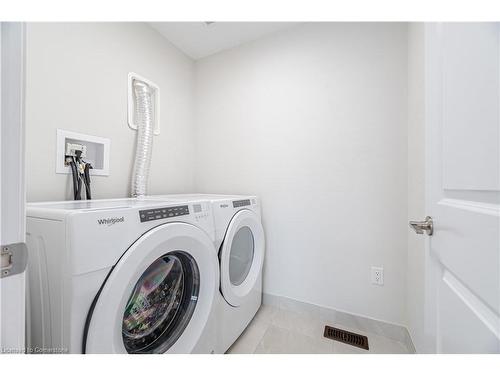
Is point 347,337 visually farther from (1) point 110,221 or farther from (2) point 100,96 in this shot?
(2) point 100,96

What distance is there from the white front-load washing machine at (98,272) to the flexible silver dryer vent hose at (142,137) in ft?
2.25

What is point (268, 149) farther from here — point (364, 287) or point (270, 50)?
point (364, 287)

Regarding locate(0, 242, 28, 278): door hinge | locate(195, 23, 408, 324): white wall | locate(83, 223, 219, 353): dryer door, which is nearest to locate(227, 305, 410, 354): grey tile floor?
locate(195, 23, 408, 324): white wall

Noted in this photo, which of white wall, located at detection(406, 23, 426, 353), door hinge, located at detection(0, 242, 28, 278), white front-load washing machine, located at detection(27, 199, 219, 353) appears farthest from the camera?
white wall, located at detection(406, 23, 426, 353)

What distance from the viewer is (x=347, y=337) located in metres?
1.22

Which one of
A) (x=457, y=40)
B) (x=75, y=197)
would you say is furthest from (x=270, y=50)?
(x=75, y=197)

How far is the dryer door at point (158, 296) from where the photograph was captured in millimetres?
542

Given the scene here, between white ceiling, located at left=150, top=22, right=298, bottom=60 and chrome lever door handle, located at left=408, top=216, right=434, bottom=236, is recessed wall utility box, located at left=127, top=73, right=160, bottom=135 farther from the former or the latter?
chrome lever door handle, located at left=408, top=216, right=434, bottom=236

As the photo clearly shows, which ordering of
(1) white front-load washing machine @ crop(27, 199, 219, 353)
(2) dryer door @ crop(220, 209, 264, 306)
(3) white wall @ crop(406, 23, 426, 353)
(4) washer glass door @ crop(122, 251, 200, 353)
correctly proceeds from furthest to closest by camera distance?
(2) dryer door @ crop(220, 209, 264, 306), (3) white wall @ crop(406, 23, 426, 353), (4) washer glass door @ crop(122, 251, 200, 353), (1) white front-load washing machine @ crop(27, 199, 219, 353)

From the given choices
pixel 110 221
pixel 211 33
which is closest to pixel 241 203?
pixel 110 221

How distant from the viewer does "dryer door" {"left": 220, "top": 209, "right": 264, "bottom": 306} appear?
104 cm

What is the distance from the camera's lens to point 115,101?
125 centimetres

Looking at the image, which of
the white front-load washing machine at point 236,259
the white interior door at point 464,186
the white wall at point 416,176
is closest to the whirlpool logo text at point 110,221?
the white front-load washing machine at point 236,259

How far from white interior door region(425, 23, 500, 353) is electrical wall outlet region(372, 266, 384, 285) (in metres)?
0.66
